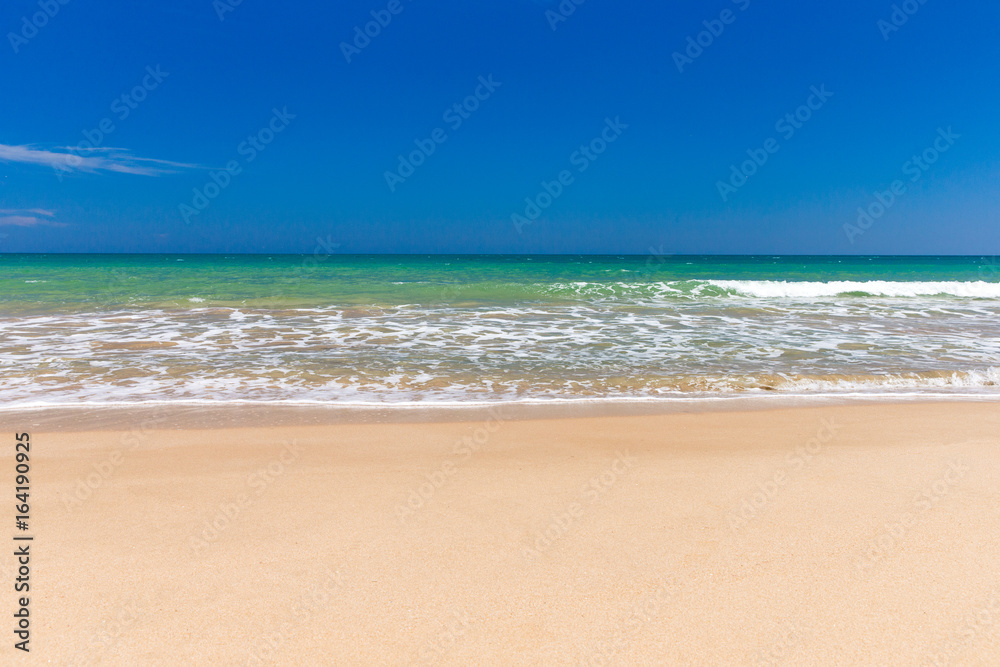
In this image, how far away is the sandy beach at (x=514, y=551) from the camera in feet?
6.59

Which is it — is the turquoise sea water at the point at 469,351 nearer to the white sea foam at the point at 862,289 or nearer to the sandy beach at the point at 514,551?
the sandy beach at the point at 514,551

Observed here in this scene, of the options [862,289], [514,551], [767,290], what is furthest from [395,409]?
[862,289]

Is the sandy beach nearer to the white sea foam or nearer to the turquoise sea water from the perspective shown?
the turquoise sea water

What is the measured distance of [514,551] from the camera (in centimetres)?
263

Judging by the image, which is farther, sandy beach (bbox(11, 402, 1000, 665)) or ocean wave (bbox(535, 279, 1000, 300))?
ocean wave (bbox(535, 279, 1000, 300))

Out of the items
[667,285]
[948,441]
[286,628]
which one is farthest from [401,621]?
[667,285]

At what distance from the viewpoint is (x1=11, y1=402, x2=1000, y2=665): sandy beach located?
2010mm

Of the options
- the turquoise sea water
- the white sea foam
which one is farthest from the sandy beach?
the white sea foam

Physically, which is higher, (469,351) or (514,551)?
(514,551)

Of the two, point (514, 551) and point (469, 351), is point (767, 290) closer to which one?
point (469, 351)

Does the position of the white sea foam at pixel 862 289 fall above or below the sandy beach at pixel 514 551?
below

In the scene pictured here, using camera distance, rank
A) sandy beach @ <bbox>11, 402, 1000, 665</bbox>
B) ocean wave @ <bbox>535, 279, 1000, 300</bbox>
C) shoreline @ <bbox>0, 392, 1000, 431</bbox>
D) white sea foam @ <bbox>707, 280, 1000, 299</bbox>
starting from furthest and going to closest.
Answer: white sea foam @ <bbox>707, 280, 1000, 299</bbox>, ocean wave @ <bbox>535, 279, 1000, 300</bbox>, shoreline @ <bbox>0, 392, 1000, 431</bbox>, sandy beach @ <bbox>11, 402, 1000, 665</bbox>

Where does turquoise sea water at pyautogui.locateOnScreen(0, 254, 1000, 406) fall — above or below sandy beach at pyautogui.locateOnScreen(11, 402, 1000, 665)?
below

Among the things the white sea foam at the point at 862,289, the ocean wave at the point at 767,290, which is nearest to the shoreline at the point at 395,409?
the ocean wave at the point at 767,290
